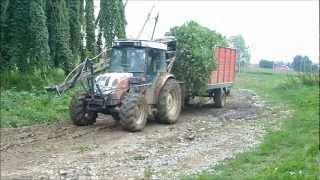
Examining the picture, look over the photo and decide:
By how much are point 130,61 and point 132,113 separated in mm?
1966

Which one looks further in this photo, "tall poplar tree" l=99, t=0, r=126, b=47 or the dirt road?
"tall poplar tree" l=99, t=0, r=126, b=47

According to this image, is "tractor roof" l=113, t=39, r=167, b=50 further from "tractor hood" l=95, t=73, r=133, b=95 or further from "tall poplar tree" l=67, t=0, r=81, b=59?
"tall poplar tree" l=67, t=0, r=81, b=59

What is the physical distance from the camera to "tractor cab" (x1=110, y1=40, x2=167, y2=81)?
50.3ft

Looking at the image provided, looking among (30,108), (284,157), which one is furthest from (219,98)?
(284,157)

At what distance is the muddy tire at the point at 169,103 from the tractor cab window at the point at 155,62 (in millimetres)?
458

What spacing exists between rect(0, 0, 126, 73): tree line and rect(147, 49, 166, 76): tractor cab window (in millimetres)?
8677

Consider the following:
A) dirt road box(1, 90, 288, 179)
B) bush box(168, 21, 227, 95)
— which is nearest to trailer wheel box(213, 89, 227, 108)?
bush box(168, 21, 227, 95)

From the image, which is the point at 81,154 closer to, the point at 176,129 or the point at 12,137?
the point at 12,137

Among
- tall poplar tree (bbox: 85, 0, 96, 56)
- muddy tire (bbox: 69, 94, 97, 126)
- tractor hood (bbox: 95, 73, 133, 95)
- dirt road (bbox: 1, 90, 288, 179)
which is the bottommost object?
dirt road (bbox: 1, 90, 288, 179)

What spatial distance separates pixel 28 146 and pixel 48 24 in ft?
45.4

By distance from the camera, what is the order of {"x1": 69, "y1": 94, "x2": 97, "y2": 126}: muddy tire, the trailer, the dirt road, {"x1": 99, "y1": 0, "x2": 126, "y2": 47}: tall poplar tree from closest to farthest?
the dirt road, {"x1": 69, "y1": 94, "x2": 97, "y2": 126}: muddy tire, the trailer, {"x1": 99, "y1": 0, "x2": 126, "y2": 47}: tall poplar tree

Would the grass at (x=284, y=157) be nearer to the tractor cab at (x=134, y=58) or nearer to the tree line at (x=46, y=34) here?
the tractor cab at (x=134, y=58)

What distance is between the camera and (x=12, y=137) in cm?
1326

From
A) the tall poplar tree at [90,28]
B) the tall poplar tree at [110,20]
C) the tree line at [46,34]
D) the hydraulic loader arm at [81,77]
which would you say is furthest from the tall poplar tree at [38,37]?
the hydraulic loader arm at [81,77]
